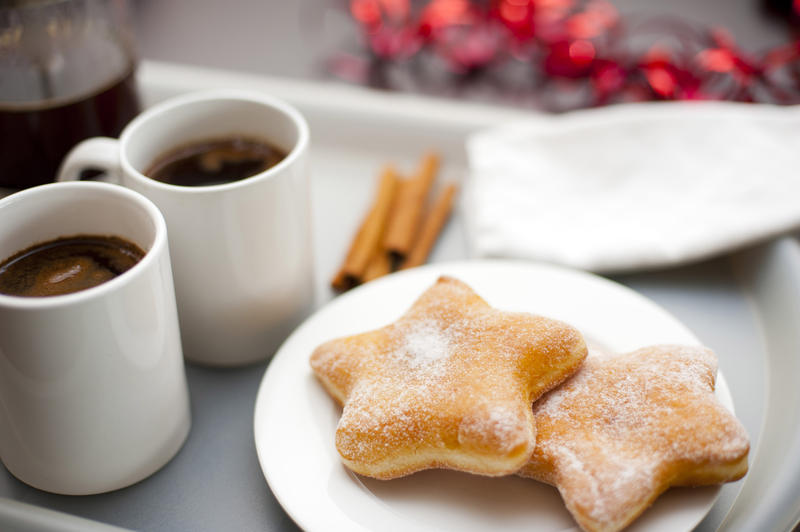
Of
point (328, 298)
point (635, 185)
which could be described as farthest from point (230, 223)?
point (635, 185)

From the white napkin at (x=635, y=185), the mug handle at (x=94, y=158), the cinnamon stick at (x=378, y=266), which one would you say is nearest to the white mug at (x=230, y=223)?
the mug handle at (x=94, y=158)

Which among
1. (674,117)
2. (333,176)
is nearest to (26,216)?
(333,176)

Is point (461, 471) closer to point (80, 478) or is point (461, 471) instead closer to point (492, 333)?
point (492, 333)

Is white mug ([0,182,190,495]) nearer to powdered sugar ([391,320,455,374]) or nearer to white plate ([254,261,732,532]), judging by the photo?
white plate ([254,261,732,532])

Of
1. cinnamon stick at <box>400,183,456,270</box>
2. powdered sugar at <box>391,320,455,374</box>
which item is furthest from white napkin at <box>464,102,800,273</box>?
powdered sugar at <box>391,320,455,374</box>

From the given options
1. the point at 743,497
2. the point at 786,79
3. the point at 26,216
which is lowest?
the point at 743,497

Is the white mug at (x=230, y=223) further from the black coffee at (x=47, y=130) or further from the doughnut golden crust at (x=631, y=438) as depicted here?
the doughnut golden crust at (x=631, y=438)
